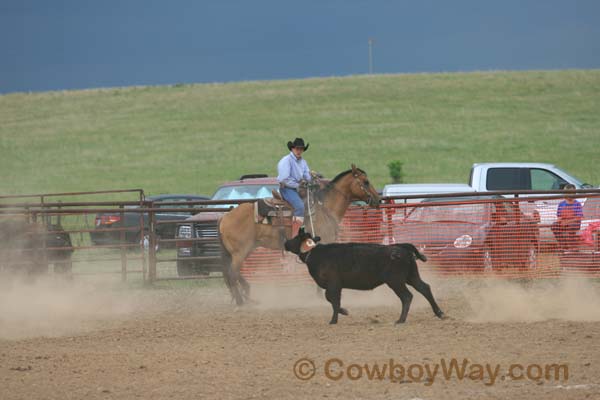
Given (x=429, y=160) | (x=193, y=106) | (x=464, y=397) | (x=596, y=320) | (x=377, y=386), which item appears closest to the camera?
(x=464, y=397)

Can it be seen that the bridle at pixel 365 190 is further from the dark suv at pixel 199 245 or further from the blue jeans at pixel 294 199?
the dark suv at pixel 199 245

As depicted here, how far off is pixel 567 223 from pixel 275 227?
4.77 metres

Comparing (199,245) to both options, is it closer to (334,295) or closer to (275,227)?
(275,227)

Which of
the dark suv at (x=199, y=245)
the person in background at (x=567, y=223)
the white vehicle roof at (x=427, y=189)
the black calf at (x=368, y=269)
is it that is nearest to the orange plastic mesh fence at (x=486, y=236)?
the person in background at (x=567, y=223)

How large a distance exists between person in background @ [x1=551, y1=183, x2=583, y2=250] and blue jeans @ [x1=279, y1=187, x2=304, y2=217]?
424 centimetres

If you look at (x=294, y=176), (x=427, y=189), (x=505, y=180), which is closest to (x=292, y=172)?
(x=294, y=176)

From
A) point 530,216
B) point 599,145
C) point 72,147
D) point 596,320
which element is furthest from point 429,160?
point 596,320

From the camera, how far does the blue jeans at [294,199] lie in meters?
13.0

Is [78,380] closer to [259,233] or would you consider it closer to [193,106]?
[259,233]

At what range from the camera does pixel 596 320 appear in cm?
1005

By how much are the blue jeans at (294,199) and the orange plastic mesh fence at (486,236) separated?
4.57 feet

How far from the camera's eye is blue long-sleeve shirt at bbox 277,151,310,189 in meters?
12.8

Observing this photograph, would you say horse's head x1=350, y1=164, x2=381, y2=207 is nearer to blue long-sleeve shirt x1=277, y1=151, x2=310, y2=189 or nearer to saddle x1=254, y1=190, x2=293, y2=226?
blue long-sleeve shirt x1=277, y1=151, x2=310, y2=189

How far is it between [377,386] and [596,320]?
13.2ft
